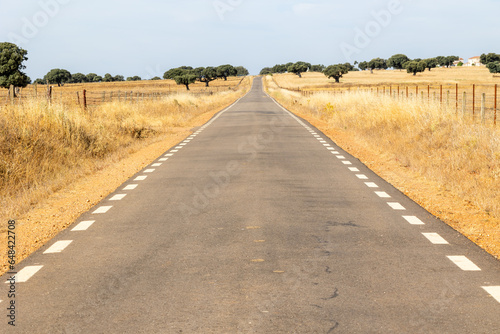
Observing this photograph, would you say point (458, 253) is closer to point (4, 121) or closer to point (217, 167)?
point (217, 167)

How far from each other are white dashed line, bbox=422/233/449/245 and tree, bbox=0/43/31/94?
98.6m

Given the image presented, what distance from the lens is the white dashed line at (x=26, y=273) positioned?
6406 millimetres

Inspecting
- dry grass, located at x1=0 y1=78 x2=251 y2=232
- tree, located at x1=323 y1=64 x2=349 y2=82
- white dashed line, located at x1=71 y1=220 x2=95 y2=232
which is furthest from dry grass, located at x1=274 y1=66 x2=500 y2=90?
white dashed line, located at x1=71 y1=220 x2=95 y2=232

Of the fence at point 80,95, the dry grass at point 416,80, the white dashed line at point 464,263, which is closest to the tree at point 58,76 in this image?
the fence at point 80,95

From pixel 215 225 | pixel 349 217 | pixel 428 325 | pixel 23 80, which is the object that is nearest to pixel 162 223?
pixel 215 225

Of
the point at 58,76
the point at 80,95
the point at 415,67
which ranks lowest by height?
the point at 80,95

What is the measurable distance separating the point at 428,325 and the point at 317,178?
859cm

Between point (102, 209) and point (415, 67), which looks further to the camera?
point (415, 67)

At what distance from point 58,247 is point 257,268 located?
254cm

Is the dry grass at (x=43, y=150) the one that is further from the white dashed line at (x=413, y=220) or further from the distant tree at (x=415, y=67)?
the distant tree at (x=415, y=67)

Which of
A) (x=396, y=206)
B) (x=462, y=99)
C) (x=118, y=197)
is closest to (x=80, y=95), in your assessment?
(x=462, y=99)

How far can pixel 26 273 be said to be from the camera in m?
6.62

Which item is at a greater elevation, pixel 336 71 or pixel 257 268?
pixel 336 71

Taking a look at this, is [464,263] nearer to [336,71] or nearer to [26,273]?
[26,273]
